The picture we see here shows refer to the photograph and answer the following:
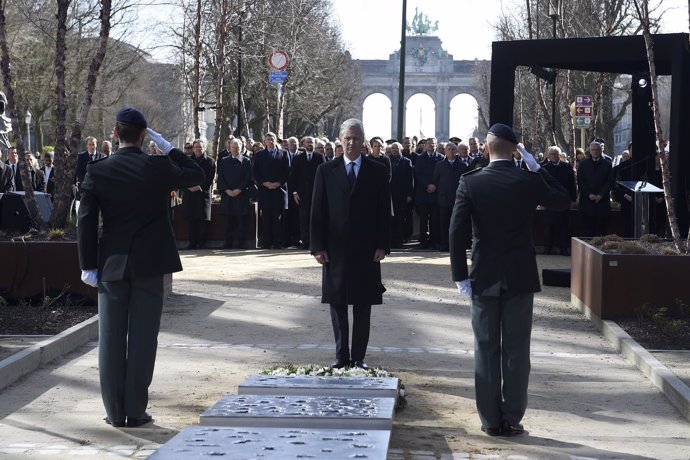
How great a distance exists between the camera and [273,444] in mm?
6645

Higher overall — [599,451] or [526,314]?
[526,314]

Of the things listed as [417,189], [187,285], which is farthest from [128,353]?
[417,189]

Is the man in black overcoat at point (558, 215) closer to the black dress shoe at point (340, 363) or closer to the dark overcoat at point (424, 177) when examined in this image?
the dark overcoat at point (424, 177)

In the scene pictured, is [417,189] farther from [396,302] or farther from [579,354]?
[579,354]

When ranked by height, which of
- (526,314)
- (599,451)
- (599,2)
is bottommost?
(599,451)

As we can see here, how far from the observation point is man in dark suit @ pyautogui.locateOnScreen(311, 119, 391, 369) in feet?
32.6

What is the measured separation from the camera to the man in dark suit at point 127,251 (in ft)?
27.7

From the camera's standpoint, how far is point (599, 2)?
44.4 metres

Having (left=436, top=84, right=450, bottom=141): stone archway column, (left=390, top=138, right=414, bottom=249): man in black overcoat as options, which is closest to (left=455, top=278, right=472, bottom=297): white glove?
(left=390, top=138, right=414, bottom=249): man in black overcoat

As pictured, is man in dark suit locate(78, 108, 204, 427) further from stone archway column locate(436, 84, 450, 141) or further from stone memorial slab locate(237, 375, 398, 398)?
stone archway column locate(436, 84, 450, 141)

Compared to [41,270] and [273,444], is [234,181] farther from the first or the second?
[273,444]

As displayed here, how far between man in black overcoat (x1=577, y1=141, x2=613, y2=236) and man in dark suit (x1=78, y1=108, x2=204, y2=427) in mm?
15461

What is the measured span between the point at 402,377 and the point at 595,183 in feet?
44.3

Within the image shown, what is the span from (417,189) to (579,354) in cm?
1257
